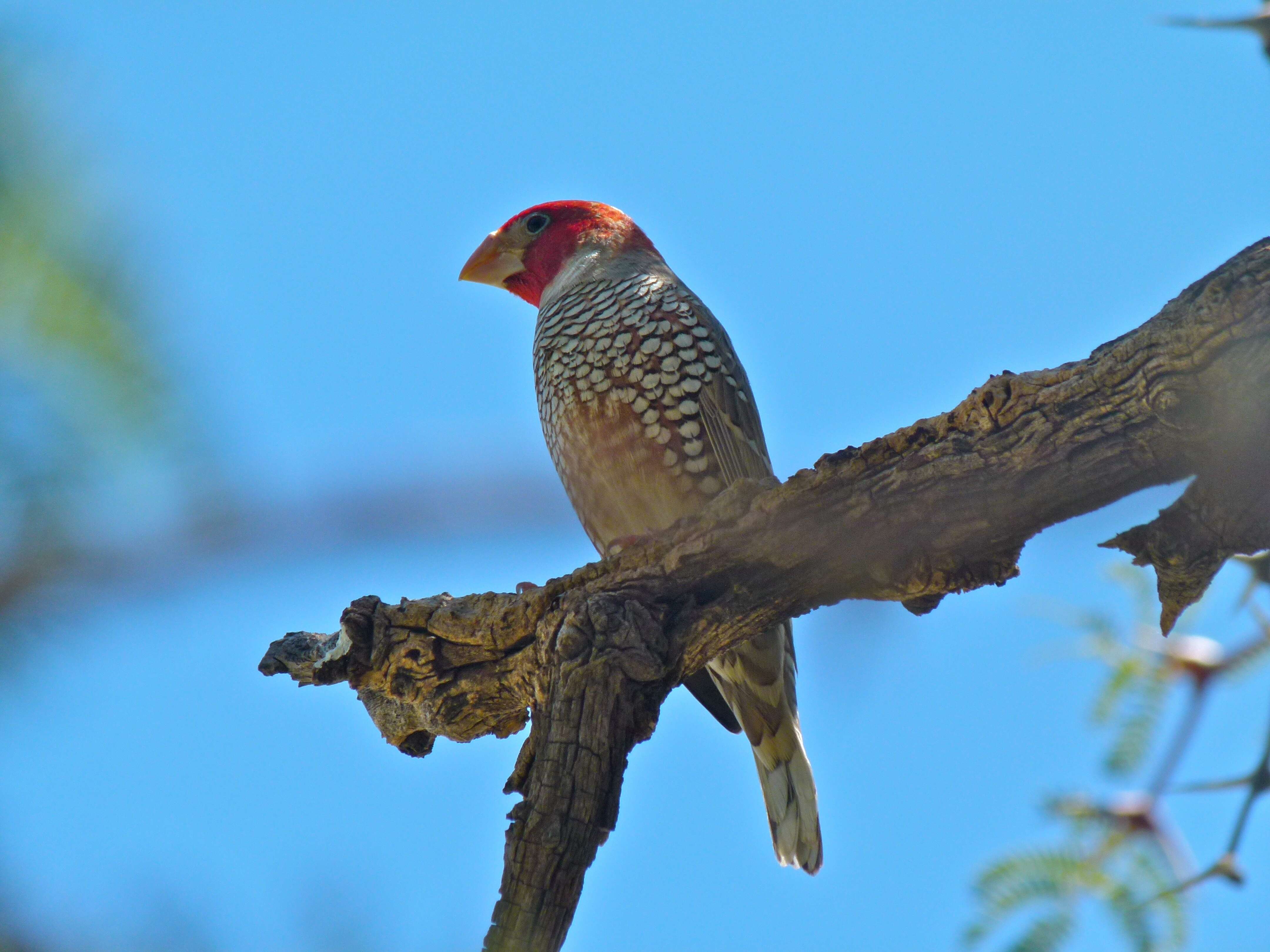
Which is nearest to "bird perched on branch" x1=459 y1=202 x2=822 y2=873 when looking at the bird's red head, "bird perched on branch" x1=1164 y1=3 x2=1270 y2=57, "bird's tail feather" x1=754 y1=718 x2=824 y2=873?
"bird's tail feather" x1=754 y1=718 x2=824 y2=873

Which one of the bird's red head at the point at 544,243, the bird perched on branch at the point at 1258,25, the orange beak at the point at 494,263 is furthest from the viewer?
the orange beak at the point at 494,263

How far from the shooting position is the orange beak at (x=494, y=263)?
7.73 metres

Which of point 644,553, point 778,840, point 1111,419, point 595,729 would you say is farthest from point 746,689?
point 1111,419

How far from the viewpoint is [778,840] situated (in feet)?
19.2

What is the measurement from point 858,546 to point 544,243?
14.7 ft

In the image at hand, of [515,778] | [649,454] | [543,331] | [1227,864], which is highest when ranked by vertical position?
[543,331]

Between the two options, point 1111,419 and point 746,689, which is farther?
point 746,689

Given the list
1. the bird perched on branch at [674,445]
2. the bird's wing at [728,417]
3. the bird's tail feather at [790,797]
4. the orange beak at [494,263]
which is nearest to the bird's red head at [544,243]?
the orange beak at [494,263]

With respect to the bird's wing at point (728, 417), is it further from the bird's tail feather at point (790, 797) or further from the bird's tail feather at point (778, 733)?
the bird's tail feather at point (790, 797)

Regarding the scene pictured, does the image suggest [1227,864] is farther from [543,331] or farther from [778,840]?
[543,331]

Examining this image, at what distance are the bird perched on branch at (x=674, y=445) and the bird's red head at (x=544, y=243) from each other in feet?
3.44

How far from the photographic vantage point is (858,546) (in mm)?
3713

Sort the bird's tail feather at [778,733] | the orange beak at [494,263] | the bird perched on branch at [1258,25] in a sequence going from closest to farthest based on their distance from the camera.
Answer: the bird perched on branch at [1258,25] < the bird's tail feather at [778,733] < the orange beak at [494,263]

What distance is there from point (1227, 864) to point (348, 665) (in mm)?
3181
